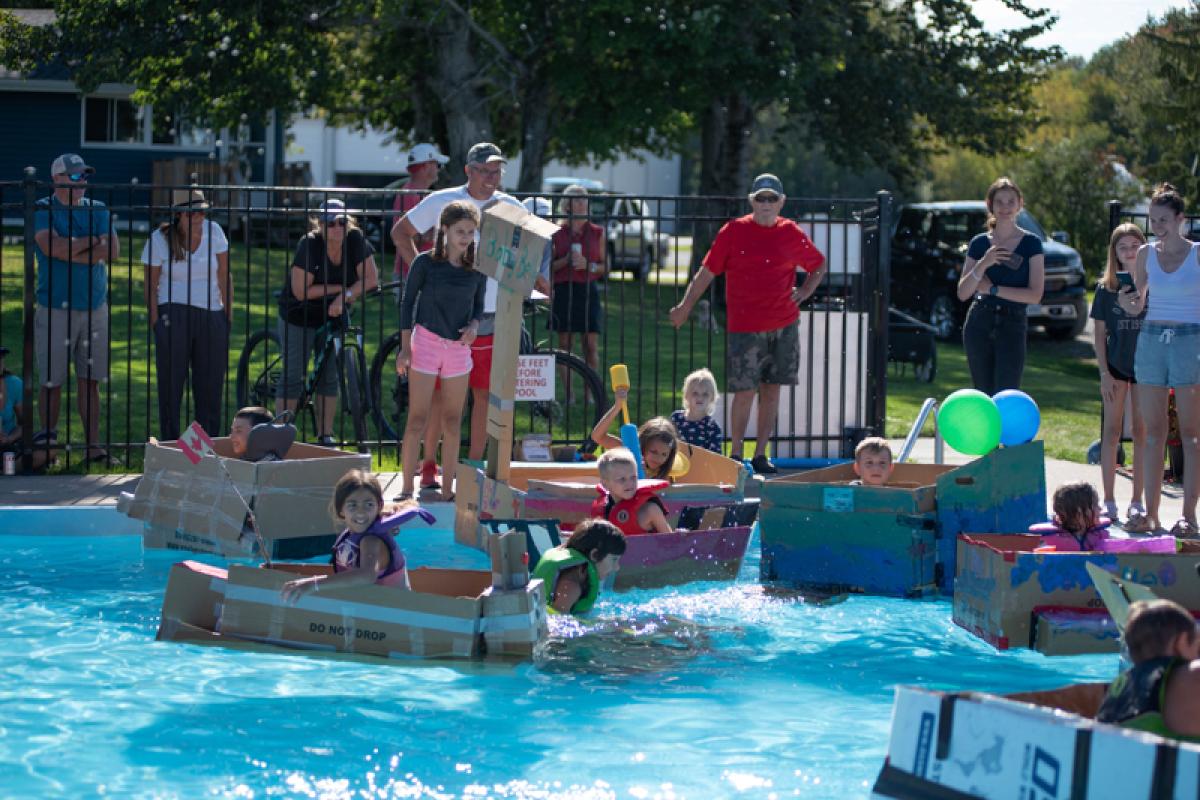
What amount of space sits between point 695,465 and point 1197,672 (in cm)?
499

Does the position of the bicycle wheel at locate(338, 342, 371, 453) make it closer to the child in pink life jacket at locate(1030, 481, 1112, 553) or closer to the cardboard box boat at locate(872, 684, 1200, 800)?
the child in pink life jacket at locate(1030, 481, 1112, 553)

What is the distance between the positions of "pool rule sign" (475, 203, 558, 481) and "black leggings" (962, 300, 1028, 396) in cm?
341

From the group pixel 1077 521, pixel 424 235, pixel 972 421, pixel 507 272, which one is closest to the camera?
pixel 1077 521

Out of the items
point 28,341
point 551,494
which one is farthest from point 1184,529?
point 28,341

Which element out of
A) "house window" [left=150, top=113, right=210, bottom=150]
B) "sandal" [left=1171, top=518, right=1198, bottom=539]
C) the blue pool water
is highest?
"house window" [left=150, top=113, right=210, bottom=150]

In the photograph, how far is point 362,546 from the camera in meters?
7.04

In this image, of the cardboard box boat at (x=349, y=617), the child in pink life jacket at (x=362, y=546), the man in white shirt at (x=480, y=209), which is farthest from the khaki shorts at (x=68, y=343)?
the child in pink life jacket at (x=362, y=546)

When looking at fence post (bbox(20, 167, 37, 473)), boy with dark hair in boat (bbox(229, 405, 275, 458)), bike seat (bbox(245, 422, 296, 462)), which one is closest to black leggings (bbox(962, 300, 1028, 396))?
bike seat (bbox(245, 422, 296, 462))

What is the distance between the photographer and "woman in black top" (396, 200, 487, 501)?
9.89 m

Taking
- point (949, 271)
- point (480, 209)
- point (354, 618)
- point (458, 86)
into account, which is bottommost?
point (354, 618)

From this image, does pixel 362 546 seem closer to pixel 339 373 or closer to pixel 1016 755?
pixel 1016 755

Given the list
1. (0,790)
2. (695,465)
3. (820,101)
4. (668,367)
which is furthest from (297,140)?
(0,790)

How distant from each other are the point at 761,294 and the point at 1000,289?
1697mm

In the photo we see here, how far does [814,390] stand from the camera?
40.9ft
